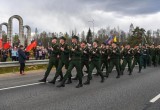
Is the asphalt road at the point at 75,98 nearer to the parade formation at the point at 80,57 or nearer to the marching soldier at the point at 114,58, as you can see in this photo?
the parade formation at the point at 80,57

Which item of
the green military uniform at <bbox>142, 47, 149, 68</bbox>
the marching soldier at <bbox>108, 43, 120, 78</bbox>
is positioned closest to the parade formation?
the marching soldier at <bbox>108, 43, 120, 78</bbox>

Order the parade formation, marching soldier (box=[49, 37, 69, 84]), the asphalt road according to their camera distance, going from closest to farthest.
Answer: the asphalt road, the parade formation, marching soldier (box=[49, 37, 69, 84])

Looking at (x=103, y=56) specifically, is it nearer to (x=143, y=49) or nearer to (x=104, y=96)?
(x=104, y=96)

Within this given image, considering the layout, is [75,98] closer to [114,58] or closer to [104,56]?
[114,58]

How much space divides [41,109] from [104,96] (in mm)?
2823

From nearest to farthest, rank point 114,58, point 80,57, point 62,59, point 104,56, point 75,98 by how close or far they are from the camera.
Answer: point 75,98, point 80,57, point 62,59, point 114,58, point 104,56

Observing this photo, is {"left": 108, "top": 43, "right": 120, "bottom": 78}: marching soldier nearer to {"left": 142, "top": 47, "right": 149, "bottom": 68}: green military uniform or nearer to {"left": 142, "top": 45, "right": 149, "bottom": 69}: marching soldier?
{"left": 142, "top": 47, "right": 149, "bottom": 68}: green military uniform

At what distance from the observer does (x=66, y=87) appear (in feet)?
38.3

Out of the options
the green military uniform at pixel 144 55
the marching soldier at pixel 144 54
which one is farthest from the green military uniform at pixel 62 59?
the marching soldier at pixel 144 54

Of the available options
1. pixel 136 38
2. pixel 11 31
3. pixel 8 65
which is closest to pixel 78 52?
pixel 8 65

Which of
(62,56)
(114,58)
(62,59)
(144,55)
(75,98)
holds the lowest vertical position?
(75,98)

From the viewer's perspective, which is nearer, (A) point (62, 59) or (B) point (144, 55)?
(A) point (62, 59)

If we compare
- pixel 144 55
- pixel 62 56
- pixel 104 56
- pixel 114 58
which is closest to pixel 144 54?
pixel 144 55

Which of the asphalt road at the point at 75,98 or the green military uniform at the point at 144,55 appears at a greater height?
the green military uniform at the point at 144,55
